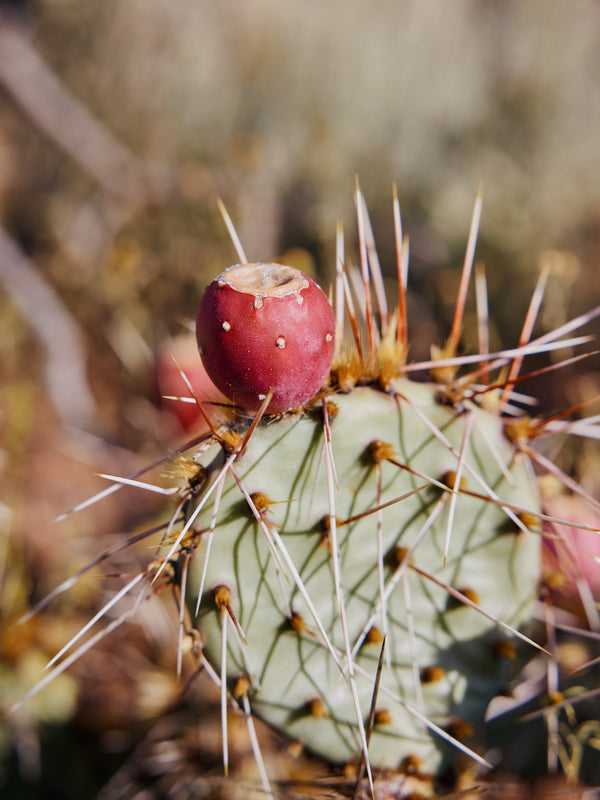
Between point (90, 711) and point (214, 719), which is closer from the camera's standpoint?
point (214, 719)

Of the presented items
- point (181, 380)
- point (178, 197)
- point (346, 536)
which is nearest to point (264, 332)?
point (346, 536)

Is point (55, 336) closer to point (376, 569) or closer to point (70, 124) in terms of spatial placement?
point (70, 124)

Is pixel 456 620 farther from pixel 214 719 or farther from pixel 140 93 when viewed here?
pixel 140 93

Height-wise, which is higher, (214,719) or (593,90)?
(593,90)

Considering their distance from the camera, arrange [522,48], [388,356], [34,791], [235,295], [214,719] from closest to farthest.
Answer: [235,295] → [388,356] → [214,719] → [34,791] → [522,48]

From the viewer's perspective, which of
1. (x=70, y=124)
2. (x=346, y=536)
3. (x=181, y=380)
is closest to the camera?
(x=346, y=536)

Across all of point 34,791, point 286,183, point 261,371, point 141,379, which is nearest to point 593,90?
point 286,183

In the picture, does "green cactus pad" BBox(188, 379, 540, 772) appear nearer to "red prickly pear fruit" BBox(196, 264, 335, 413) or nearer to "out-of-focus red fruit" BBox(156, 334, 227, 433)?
"red prickly pear fruit" BBox(196, 264, 335, 413)
